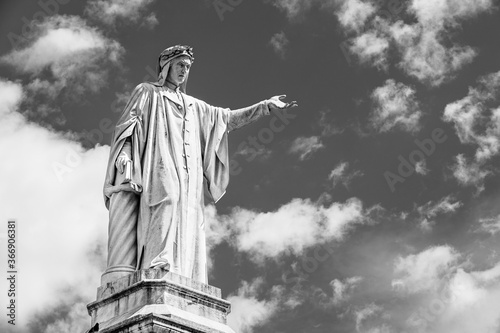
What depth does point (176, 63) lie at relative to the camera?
1777 cm

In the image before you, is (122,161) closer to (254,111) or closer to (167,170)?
(167,170)

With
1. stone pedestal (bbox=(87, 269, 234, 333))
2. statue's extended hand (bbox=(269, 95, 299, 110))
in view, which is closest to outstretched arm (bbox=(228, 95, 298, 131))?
statue's extended hand (bbox=(269, 95, 299, 110))

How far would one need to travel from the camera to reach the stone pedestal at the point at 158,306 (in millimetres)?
13586

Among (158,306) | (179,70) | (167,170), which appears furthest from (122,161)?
(158,306)

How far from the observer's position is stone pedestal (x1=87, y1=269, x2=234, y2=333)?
13586 mm

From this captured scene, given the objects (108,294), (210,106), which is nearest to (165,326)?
(108,294)

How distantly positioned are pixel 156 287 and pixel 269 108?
563 centimetres

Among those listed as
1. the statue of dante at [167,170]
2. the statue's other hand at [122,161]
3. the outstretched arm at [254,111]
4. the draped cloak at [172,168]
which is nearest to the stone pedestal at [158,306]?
the statue of dante at [167,170]

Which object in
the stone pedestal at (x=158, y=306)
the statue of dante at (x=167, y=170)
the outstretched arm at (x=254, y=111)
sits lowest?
the stone pedestal at (x=158, y=306)

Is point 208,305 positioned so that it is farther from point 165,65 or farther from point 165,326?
point 165,65

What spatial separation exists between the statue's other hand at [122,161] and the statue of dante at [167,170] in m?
0.02

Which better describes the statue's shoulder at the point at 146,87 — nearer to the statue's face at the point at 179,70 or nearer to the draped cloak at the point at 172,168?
the draped cloak at the point at 172,168

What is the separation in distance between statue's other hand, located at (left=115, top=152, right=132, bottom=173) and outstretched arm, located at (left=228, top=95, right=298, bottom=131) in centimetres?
307

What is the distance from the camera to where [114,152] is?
16531 mm
